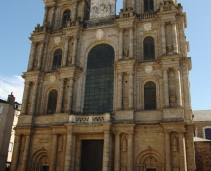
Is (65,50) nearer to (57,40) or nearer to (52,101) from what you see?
(57,40)

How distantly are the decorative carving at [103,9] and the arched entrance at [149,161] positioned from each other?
16.2 m

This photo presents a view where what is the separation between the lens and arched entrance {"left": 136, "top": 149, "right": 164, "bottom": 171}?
2102 centimetres

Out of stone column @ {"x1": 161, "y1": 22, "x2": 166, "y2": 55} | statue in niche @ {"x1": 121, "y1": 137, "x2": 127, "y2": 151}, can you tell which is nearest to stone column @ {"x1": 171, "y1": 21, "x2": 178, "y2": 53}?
stone column @ {"x1": 161, "y1": 22, "x2": 166, "y2": 55}

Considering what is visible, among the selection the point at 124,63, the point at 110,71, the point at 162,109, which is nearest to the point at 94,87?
the point at 110,71

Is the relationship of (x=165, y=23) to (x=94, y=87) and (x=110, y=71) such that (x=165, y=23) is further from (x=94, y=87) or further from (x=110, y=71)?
(x=94, y=87)

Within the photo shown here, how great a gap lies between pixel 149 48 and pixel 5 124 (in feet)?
73.0

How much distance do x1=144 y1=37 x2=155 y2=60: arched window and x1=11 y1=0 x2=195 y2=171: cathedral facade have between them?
0.34 ft

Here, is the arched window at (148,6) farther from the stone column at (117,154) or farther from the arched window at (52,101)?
the stone column at (117,154)

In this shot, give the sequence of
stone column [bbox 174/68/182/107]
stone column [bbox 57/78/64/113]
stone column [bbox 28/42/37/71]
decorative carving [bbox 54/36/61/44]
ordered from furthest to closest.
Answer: decorative carving [bbox 54/36/61/44] < stone column [bbox 28/42/37/71] < stone column [bbox 57/78/64/113] < stone column [bbox 174/68/182/107]

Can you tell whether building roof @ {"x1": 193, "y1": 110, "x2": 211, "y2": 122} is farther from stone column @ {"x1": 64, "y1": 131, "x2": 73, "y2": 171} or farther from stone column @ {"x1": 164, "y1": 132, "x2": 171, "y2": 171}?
stone column @ {"x1": 64, "y1": 131, "x2": 73, "y2": 171}

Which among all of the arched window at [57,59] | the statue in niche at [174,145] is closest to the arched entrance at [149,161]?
the statue in niche at [174,145]

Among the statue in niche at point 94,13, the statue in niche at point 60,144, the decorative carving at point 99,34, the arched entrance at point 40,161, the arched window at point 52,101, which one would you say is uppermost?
the statue in niche at point 94,13

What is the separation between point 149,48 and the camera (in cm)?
2575

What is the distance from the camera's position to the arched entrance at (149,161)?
21016 mm
